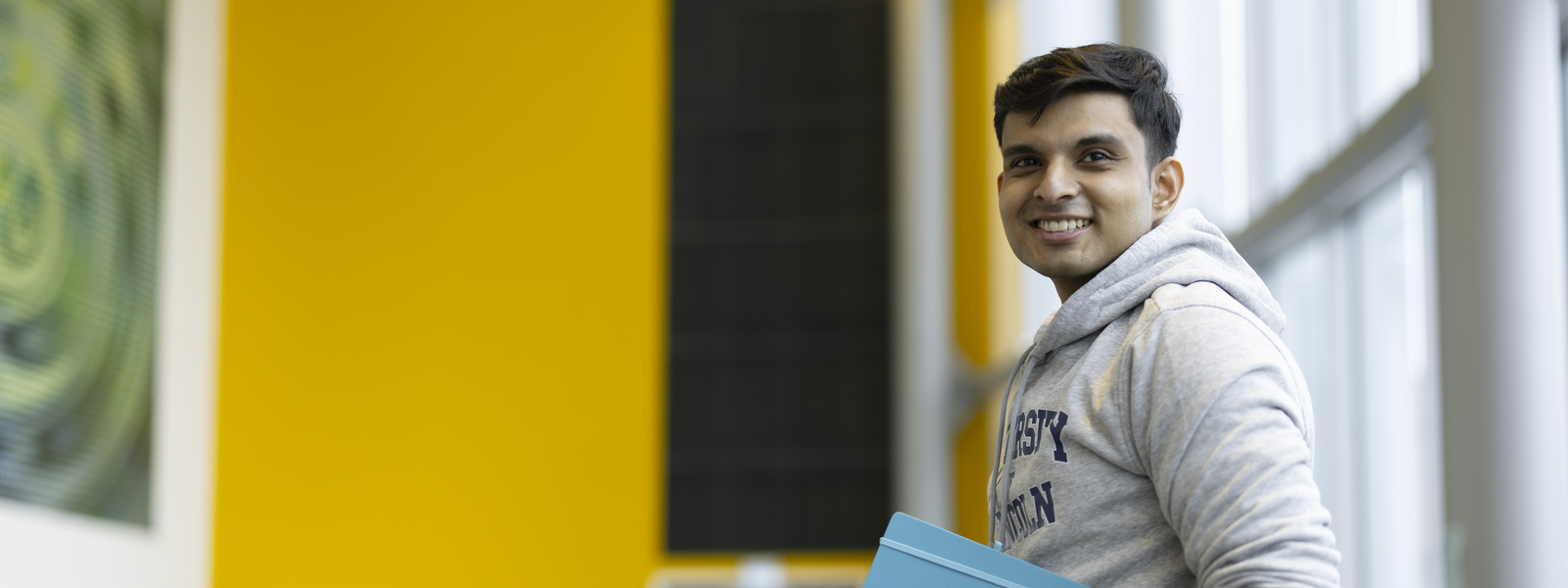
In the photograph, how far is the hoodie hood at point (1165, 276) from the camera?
3.97 ft

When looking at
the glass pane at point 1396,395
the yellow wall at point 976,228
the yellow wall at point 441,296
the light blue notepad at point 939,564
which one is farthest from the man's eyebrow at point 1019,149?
the yellow wall at point 976,228

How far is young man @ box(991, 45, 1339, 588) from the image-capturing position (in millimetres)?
1035

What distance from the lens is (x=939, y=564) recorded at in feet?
3.79

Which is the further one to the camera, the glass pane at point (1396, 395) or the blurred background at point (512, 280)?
the blurred background at point (512, 280)

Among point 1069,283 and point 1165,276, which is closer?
point 1165,276

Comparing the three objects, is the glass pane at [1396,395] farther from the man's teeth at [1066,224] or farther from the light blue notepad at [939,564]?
the light blue notepad at [939,564]

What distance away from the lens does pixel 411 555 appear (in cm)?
655

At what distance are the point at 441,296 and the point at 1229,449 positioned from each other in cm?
607

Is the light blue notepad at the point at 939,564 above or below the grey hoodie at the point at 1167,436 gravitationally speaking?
below

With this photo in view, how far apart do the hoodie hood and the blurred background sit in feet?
10.7

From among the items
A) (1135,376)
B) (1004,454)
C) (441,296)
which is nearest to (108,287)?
(441,296)

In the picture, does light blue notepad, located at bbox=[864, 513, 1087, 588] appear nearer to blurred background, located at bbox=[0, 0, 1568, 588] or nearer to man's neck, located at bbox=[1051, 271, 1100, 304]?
man's neck, located at bbox=[1051, 271, 1100, 304]

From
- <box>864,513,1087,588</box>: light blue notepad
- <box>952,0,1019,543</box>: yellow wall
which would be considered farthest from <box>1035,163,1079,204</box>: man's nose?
<box>952,0,1019,543</box>: yellow wall

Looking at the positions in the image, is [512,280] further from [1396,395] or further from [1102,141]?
[1102,141]
